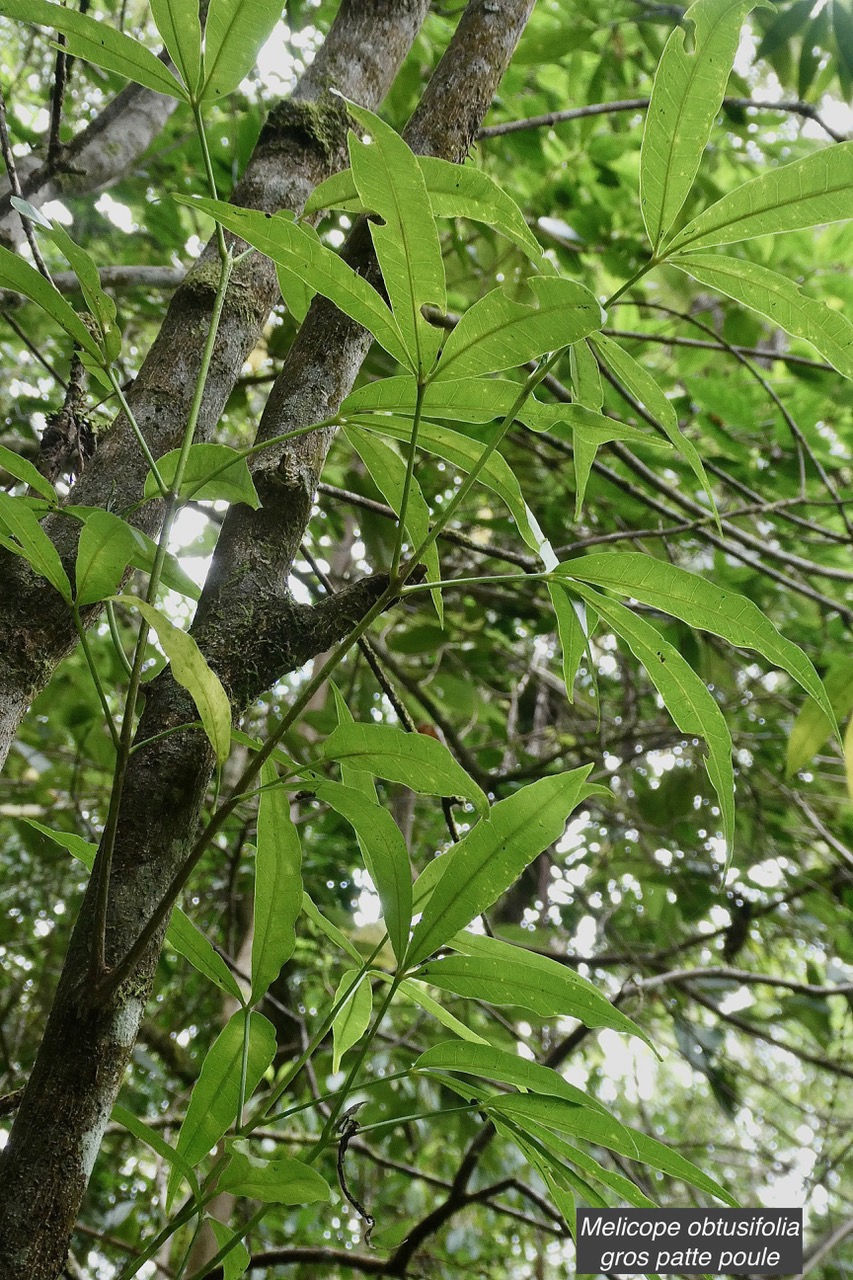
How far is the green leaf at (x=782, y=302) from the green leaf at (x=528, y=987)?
0.36 metres

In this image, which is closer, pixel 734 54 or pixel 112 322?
pixel 734 54

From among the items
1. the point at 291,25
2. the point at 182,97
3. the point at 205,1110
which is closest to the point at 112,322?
the point at 182,97

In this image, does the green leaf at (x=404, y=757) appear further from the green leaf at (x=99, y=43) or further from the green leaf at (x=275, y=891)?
the green leaf at (x=99, y=43)

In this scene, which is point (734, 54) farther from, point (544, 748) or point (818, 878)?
point (544, 748)

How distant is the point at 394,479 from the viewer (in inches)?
23.8

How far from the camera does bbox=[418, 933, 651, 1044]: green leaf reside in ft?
1.66

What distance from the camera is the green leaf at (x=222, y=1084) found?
549mm

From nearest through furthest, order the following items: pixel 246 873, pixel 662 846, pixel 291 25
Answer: pixel 291 25
pixel 662 846
pixel 246 873

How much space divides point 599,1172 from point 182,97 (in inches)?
26.2

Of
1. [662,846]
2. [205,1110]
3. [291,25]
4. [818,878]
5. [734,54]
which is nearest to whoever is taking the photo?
[734,54]

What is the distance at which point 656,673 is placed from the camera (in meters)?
0.54

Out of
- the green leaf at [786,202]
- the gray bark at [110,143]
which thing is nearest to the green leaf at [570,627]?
the green leaf at [786,202]

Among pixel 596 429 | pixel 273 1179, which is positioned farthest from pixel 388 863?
pixel 596 429

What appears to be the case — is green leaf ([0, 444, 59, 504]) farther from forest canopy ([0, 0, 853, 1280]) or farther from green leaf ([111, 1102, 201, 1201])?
green leaf ([111, 1102, 201, 1201])
